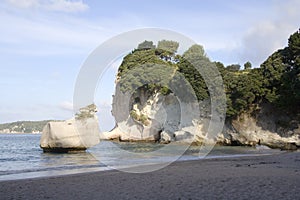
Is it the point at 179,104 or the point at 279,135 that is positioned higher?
the point at 179,104

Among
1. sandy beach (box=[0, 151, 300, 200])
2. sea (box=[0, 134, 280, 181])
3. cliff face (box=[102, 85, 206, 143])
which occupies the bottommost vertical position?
sea (box=[0, 134, 280, 181])

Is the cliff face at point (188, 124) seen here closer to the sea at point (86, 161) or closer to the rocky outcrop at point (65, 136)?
the rocky outcrop at point (65, 136)

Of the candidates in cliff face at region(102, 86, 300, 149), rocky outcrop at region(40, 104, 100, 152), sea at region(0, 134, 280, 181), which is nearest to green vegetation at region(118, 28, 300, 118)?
cliff face at region(102, 86, 300, 149)

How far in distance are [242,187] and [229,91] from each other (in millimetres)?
42903

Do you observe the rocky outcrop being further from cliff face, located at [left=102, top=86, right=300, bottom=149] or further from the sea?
cliff face, located at [left=102, top=86, right=300, bottom=149]

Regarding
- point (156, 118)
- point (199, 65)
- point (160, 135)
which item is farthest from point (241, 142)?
point (156, 118)

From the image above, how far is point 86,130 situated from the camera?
3628 centimetres

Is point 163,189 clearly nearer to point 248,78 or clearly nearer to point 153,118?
point 248,78

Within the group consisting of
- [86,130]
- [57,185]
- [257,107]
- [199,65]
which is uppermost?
[199,65]

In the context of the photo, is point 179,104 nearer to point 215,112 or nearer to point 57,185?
point 215,112

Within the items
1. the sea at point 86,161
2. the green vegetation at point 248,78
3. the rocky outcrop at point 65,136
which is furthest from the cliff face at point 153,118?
the rocky outcrop at point 65,136

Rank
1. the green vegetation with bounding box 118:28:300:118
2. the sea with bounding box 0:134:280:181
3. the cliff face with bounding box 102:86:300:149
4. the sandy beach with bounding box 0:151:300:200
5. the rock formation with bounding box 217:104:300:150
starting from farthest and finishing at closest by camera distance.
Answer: the cliff face with bounding box 102:86:300:149 < the rock formation with bounding box 217:104:300:150 < the green vegetation with bounding box 118:28:300:118 < the sea with bounding box 0:134:280:181 < the sandy beach with bounding box 0:151:300:200

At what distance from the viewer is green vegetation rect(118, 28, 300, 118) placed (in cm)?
4559

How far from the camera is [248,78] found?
4975cm
